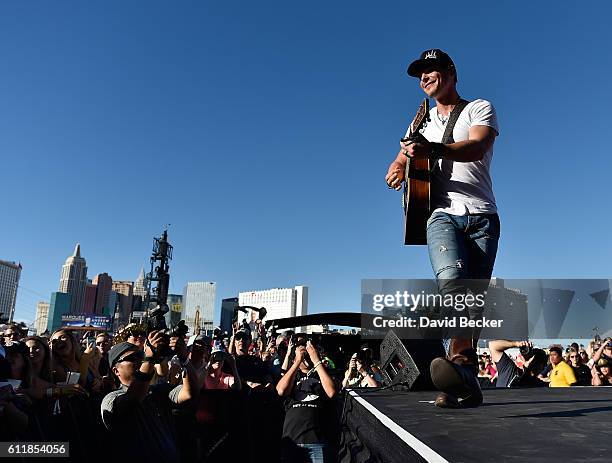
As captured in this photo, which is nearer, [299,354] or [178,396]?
[178,396]

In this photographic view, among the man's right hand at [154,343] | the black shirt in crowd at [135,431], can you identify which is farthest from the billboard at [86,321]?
the black shirt in crowd at [135,431]

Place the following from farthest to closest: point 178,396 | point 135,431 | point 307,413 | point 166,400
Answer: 1. point 307,413
2. point 178,396
3. point 166,400
4. point 135,431

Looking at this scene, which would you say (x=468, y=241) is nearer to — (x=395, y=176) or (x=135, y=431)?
(x=395, y=176)

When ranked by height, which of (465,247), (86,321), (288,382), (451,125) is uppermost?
(86,321)

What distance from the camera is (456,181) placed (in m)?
2.76

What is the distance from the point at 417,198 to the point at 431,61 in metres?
0.79

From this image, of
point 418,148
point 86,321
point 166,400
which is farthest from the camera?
point 86,321

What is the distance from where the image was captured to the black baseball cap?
110 inches

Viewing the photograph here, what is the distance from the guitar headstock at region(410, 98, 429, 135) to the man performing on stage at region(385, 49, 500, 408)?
44 millimetres

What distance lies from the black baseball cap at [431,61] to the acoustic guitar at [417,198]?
0.71ft

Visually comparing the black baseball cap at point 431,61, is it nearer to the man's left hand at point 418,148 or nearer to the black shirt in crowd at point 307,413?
the man's left hand at point 418,148

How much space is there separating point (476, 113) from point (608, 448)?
199 centimetres

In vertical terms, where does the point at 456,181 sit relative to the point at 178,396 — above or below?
above

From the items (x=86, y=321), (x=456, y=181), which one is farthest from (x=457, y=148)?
(x=86, y=321)
